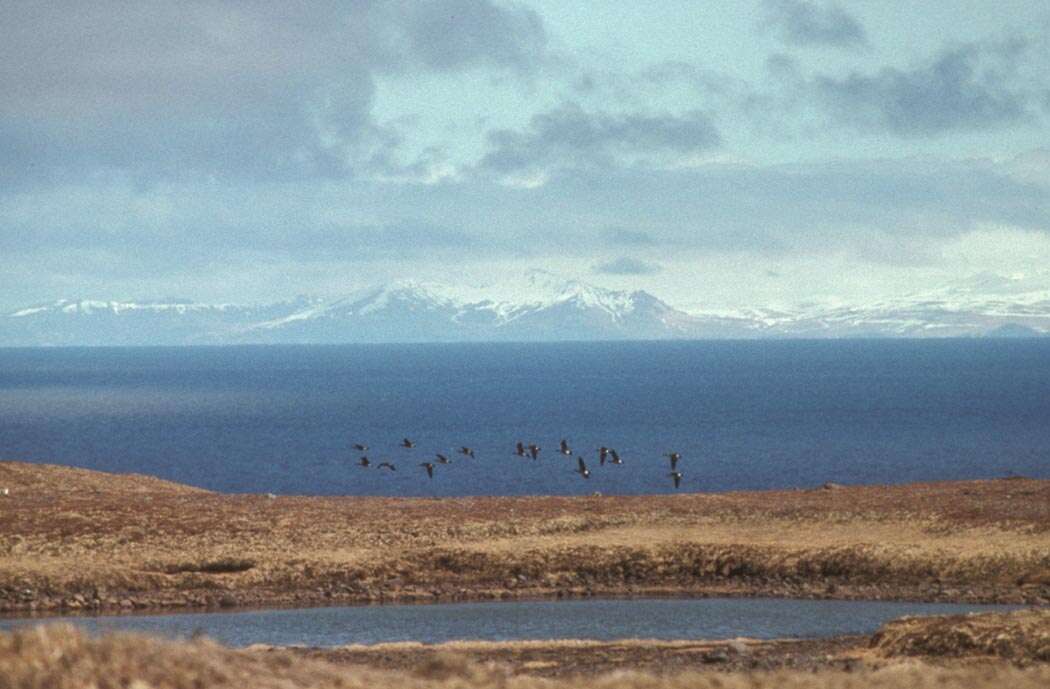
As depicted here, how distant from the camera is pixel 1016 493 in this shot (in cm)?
6444

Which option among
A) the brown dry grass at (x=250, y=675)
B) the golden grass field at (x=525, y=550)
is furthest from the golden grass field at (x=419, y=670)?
the golden grass field at (x=525, y=550)

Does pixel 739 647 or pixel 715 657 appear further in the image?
pixel 739 647

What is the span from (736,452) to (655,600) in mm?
89185

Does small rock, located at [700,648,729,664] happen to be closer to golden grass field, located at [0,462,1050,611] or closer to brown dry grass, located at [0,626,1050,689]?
brown dry grass, located at [0,626,1050,689]

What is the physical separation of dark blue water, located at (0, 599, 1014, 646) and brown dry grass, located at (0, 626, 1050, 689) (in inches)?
668

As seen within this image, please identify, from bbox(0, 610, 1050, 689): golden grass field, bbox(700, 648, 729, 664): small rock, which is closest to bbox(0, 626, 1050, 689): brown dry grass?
bbox(0, 610, 1050, 689): golden grass field

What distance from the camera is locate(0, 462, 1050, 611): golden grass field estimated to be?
50.5m

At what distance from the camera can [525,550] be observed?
54562 mm

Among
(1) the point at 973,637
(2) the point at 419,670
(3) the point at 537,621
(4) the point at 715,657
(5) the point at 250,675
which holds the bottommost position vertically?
(3) the point at 537,621

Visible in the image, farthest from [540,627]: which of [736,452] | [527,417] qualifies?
[527,417]

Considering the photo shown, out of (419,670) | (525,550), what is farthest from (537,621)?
(419,670)

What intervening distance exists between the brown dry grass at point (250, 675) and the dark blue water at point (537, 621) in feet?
55.6

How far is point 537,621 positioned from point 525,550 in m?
8.51

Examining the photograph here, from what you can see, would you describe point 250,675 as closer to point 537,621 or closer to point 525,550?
point 537,621
